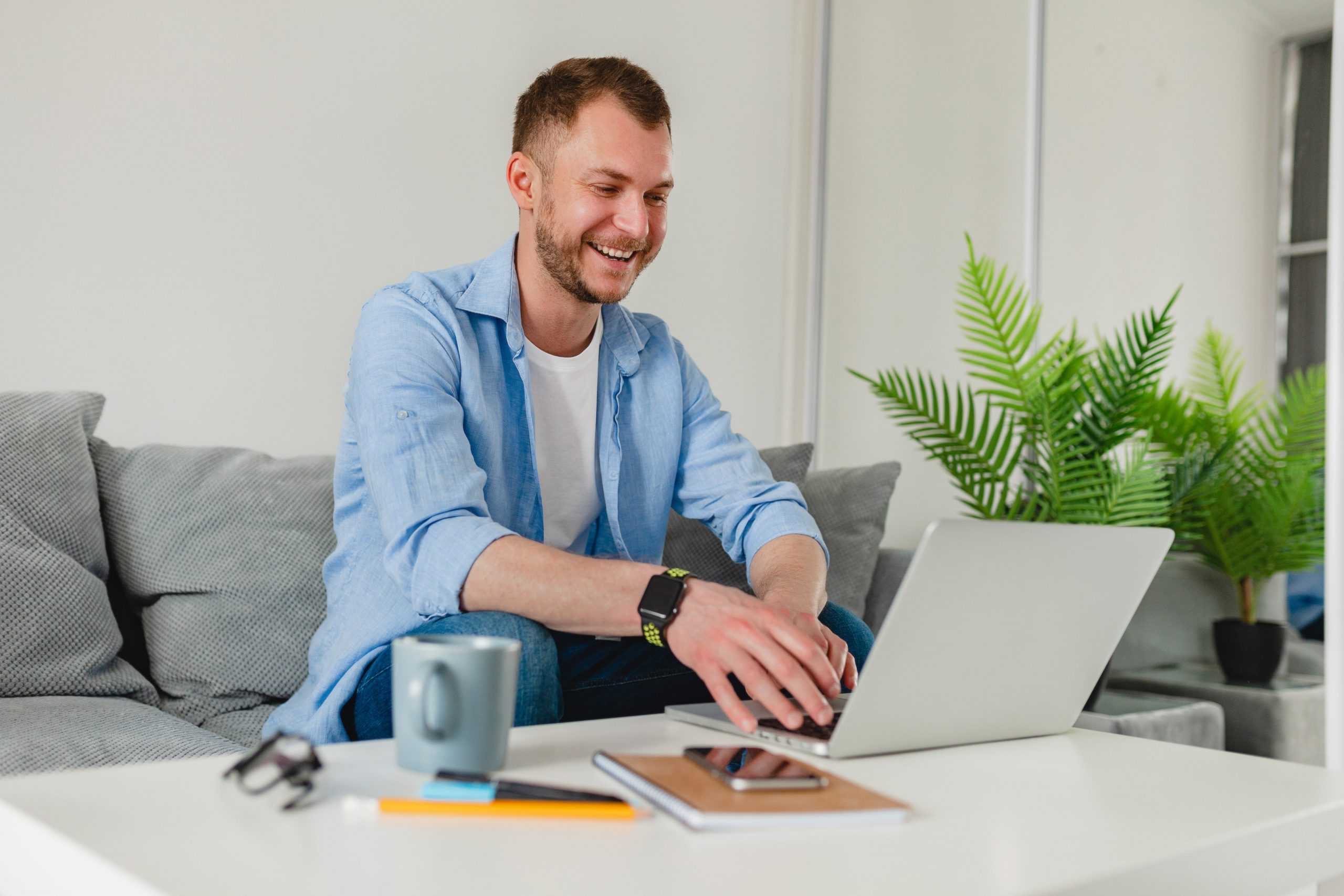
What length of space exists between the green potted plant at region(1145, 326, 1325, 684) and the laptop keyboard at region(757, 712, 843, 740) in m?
1.59

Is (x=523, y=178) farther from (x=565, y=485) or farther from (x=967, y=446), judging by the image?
(x=967, y=446)

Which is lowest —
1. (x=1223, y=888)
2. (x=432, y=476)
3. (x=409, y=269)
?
(x=1223, y=888)

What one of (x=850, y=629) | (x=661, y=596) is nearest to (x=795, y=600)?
(x=850, y=629)

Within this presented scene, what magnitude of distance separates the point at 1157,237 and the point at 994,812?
2.09 meters

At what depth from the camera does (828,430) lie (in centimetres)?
312

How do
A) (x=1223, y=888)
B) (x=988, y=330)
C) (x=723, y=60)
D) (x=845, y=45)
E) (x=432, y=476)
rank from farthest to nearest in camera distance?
(x=845, y=45) < (x=723, y=60) < (x=988, y=330) < (x=432, y=476) < (x=1223, y=888)

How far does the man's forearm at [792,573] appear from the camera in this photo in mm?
1221

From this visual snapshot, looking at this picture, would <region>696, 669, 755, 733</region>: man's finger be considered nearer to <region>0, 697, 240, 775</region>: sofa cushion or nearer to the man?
the man

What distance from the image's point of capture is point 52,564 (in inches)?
55.2

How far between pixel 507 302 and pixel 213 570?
0.59 metres

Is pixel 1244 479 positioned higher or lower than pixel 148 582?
higher

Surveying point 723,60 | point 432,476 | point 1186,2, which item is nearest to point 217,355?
point 432,476

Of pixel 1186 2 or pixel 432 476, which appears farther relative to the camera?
pixel 1186 2

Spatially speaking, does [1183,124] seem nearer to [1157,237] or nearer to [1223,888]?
[1157,237]
